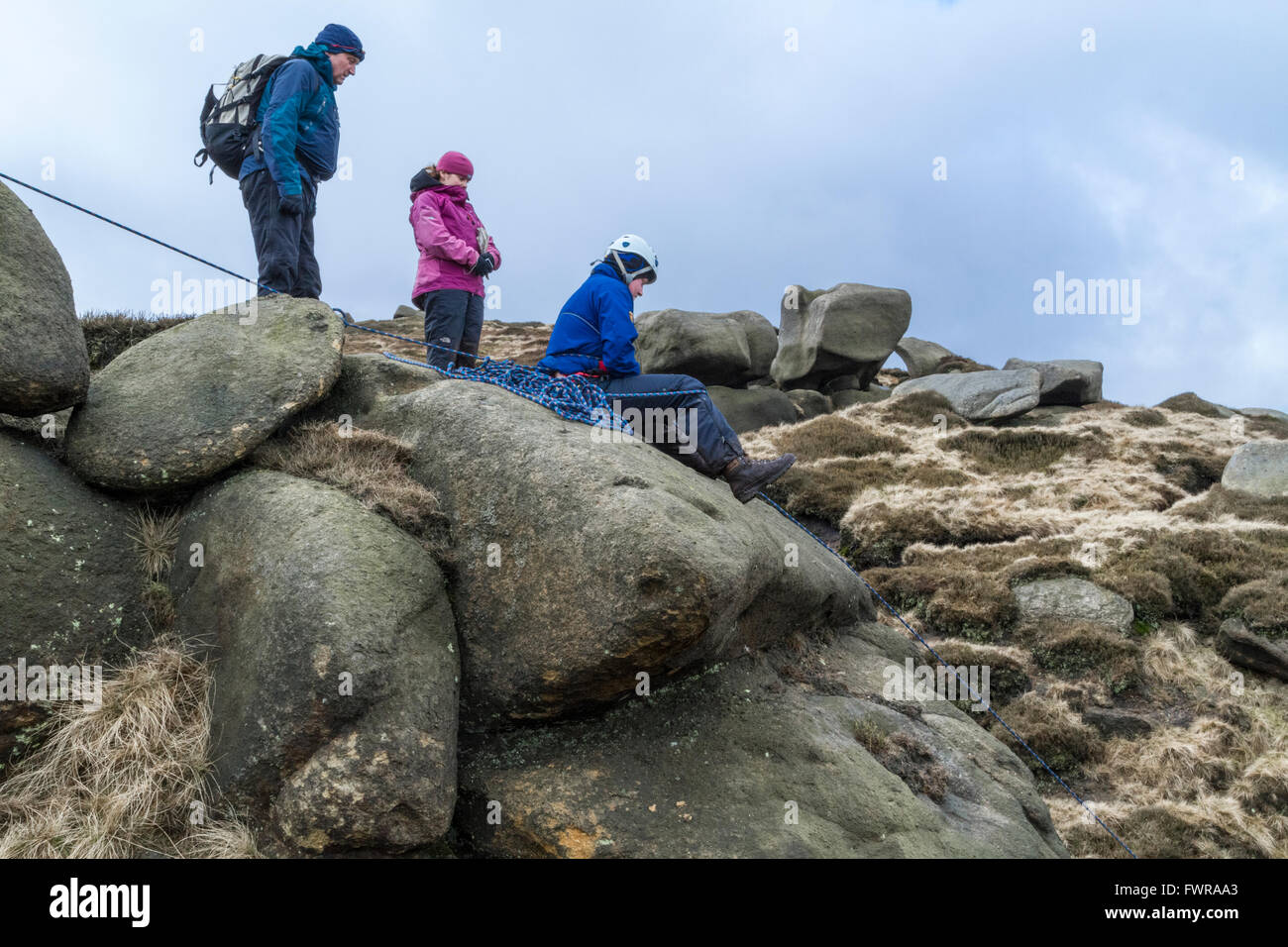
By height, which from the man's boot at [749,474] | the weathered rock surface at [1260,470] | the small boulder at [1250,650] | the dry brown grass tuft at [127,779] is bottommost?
the small boulder at [1250,650]

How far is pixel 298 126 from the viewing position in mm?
9812

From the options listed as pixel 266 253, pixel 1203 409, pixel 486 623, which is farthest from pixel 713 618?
pixel 1203 409

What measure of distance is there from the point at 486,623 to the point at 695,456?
3.18 metres

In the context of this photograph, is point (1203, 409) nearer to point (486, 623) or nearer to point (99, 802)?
point (486, 623)

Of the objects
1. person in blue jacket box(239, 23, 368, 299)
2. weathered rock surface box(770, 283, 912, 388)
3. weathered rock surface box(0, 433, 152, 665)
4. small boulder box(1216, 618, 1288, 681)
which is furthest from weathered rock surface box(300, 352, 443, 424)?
weathered rock surface box(770, 283, 912, 388)

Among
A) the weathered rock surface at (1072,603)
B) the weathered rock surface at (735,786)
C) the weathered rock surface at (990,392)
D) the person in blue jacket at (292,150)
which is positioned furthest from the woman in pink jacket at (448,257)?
the weathered rock surface at (990,392)

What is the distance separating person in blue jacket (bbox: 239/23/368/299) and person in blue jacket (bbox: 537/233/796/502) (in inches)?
116

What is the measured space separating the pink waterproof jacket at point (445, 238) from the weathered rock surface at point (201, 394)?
204 centimetres

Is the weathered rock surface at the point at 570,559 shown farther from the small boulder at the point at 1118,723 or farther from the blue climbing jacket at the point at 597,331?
the small boulder at the point at 1118,723

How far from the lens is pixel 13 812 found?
6258 mm

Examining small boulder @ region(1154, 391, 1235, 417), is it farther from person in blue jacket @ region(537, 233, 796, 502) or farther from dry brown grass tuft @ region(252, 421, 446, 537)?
dry brown grass tuft @ region(252, 421, 446, 537)

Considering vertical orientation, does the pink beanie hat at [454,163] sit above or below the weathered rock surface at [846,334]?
below

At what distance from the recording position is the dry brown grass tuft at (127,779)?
6.07 meters

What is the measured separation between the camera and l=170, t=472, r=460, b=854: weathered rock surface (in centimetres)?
597
